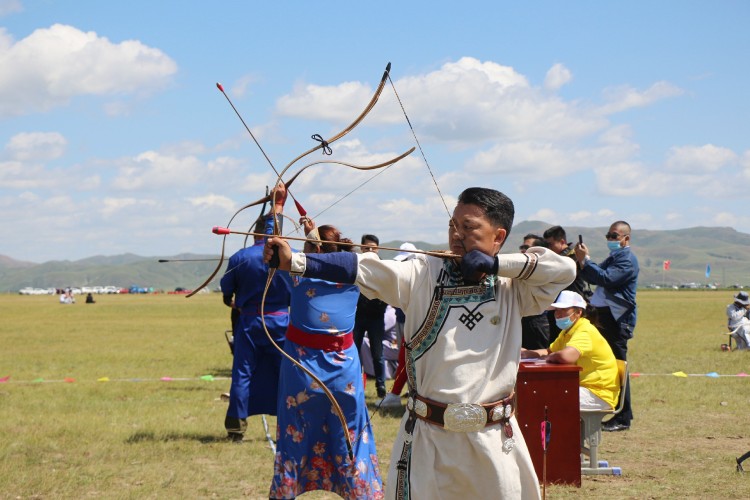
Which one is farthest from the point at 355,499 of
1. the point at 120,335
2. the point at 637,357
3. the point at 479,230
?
the point at 120,335

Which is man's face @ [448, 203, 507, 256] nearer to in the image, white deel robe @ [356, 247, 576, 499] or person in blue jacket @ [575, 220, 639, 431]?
white deel robe @ [356, 247, 576, 499]

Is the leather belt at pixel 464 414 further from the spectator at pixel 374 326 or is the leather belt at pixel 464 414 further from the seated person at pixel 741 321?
the seated person at pixel 741 321

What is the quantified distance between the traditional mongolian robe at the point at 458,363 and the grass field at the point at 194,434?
10.7ft

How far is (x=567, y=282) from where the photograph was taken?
160 inches

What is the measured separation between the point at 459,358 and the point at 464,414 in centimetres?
23

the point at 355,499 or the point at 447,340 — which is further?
the point at 355,499

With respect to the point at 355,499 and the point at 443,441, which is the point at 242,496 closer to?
the point at 355,499

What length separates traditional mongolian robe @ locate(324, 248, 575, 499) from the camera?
379cm

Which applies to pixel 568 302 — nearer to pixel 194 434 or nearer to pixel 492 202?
pixel 492 202

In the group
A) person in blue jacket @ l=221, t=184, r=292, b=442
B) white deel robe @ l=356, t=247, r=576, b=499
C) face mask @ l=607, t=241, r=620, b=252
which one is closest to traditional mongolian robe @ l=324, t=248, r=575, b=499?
white deel robe @ l=356, t=247, r=576, b=499

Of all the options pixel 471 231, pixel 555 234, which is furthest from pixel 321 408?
pixel 555 234

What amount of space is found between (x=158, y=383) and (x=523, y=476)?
11056 mm

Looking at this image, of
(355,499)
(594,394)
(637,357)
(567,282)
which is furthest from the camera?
(637,357)

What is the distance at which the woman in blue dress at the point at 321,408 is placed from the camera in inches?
234
